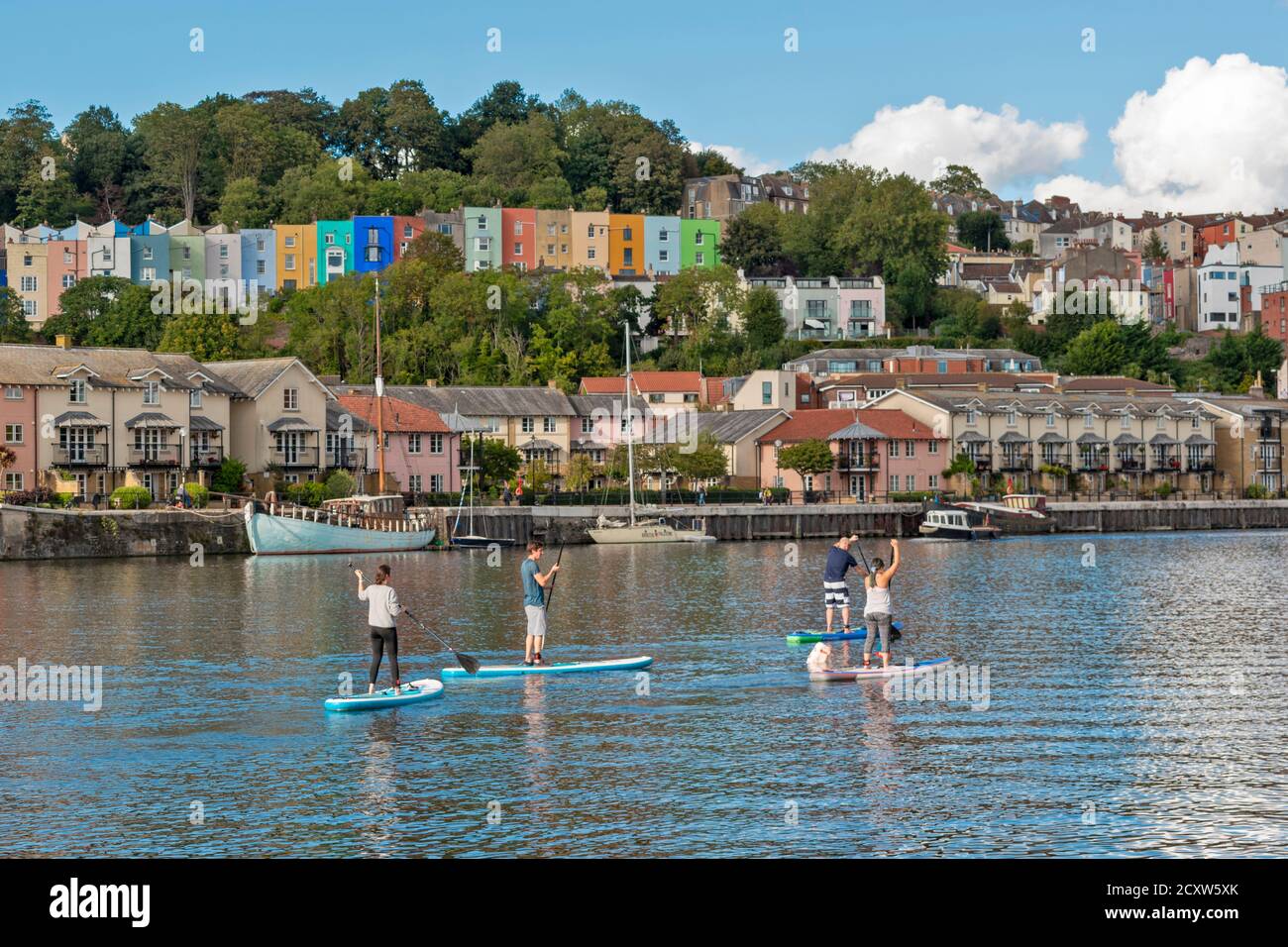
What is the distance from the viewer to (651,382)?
132 m

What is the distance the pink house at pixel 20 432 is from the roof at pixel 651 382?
47056 millimetres

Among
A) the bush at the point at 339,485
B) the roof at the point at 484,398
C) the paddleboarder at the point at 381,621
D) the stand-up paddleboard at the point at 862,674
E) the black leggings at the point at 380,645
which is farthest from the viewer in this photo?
the roof at the point at 484,398

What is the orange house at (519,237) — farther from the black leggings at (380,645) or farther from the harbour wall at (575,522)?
the black leggings at (380,645)

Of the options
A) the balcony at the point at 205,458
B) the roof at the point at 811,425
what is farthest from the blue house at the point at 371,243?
the balcony at the point at 205,458

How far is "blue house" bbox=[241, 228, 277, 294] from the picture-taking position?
15662cm

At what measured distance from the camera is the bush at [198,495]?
3440 inches

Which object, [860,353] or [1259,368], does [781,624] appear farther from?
[1259,368]

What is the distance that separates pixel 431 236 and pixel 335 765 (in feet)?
408

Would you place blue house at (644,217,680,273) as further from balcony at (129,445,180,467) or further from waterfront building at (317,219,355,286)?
balcony at (129,445,180,467)

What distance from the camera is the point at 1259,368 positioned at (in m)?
158

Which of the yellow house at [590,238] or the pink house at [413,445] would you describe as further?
the yellow house at [590,238]

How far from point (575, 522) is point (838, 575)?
6214 cm

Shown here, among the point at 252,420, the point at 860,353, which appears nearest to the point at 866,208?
the point at 860,353

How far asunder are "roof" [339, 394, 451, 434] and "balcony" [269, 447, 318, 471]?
15.0ft
